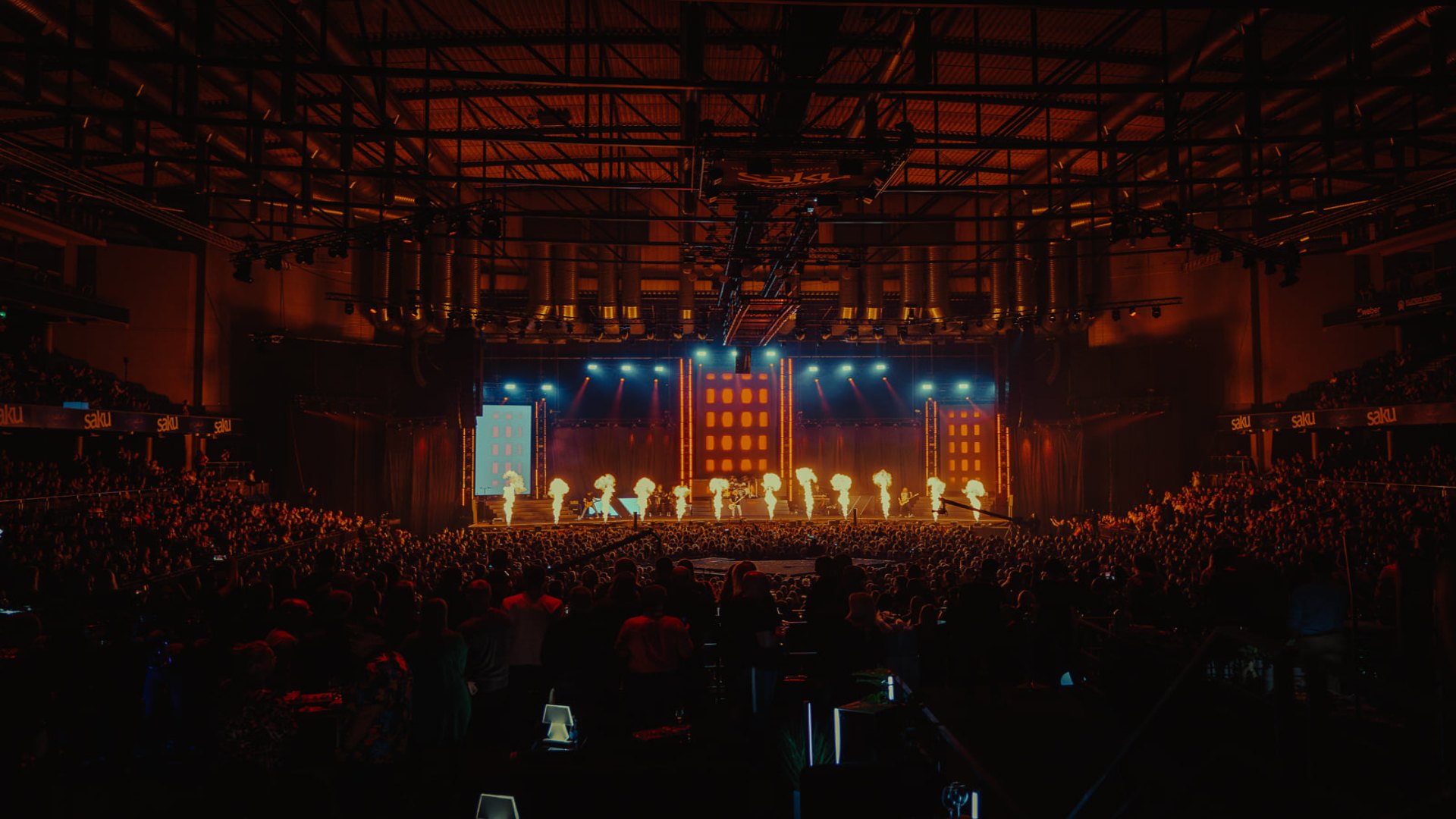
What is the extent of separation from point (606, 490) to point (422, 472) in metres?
7.86

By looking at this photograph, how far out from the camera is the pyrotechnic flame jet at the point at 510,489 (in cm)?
2877

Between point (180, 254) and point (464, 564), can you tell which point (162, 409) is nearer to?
point (180, 254)

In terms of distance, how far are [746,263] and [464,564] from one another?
22.7 feet

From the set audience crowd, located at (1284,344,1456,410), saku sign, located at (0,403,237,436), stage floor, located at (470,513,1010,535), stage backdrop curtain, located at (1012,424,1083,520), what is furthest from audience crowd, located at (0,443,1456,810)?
stage floor, located at (470,513,1010,535)

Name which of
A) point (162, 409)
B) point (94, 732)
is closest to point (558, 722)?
point (94, 732)

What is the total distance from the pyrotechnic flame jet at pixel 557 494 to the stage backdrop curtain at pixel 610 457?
44cm

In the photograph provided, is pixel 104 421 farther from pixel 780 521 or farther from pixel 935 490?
pixel 935 490

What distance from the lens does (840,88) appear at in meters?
8.62

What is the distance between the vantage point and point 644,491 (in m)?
31.5

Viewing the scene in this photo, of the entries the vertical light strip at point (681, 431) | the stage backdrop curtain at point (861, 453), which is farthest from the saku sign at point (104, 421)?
the stage backdrop curtain at point (861, 453)

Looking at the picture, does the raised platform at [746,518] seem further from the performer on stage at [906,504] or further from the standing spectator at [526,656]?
the standing spectator at [526,656]

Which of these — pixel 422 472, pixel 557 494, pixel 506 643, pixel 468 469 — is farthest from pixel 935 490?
pixel 506 643

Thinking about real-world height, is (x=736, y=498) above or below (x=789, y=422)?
below

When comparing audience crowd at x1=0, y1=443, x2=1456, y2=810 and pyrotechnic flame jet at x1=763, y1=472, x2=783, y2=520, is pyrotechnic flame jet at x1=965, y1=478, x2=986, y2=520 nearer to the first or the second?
pyrotechnic flame jet at x1=763, y1=472, x2=783, y2=520
